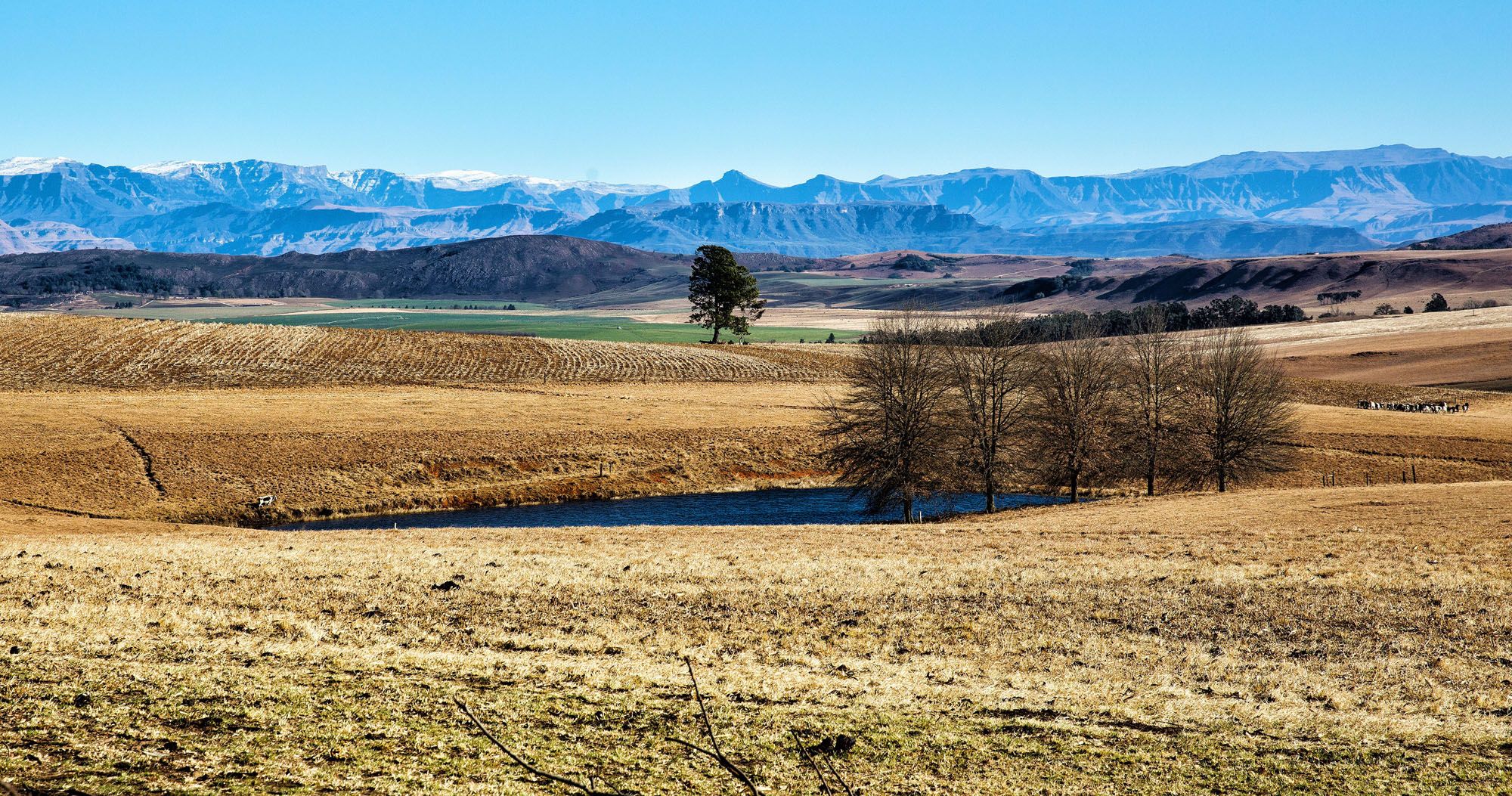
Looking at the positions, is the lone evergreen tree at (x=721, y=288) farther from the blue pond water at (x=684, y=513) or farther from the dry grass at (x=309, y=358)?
the blue pond water at (x=684, y=513)

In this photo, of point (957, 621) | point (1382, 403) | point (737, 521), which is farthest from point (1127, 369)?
point (957, 621)

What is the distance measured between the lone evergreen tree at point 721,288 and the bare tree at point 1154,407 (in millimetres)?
71490

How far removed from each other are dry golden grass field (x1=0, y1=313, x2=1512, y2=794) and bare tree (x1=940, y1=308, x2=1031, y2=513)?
7.16 m

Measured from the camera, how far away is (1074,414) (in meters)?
56.2

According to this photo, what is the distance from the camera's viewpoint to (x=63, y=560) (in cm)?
2470

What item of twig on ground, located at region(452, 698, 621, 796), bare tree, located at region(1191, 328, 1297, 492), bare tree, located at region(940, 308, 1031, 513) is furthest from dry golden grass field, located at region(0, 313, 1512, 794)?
bare tree, located at region(1191, 328, 1297, 492)

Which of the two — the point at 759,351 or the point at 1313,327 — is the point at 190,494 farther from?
the point at 1313,327

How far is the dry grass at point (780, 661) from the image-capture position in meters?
11.3

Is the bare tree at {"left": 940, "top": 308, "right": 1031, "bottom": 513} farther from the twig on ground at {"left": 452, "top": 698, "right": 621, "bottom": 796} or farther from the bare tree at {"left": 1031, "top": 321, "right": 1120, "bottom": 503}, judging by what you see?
the twig on ground at {"left": 452, "top": 698, "right": 621, "bottom": 796}

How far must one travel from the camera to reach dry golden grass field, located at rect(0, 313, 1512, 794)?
11367 millimetres

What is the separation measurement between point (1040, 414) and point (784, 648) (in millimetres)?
40510

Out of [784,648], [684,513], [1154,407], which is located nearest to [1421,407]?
[1154,407]

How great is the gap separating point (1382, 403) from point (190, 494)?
3387 inches

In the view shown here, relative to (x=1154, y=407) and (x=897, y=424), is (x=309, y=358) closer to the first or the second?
(x=897, y=424)
